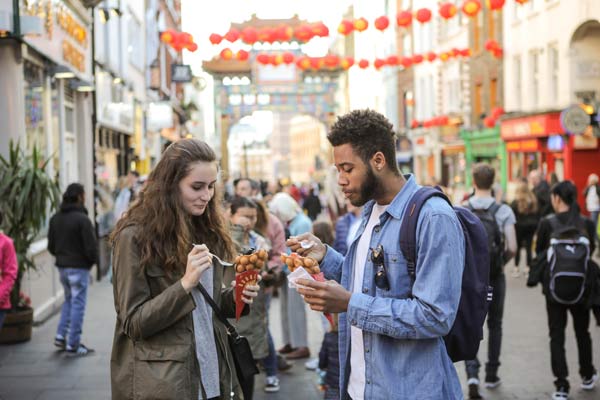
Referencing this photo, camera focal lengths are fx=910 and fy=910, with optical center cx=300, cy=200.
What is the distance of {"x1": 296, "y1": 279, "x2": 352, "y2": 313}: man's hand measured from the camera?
330 centimetres

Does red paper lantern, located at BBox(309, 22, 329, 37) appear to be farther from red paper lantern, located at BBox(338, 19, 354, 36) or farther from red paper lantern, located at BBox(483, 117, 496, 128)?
red paper lantern, located at BBox(483, 117, 496, 128)

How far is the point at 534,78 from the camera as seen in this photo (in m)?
30.3

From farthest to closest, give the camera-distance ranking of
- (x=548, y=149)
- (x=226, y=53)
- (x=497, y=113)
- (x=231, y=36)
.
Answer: (x=497, y=113) → (x=548, y=149) → (x=226, y=53) → (x=231, y=36)

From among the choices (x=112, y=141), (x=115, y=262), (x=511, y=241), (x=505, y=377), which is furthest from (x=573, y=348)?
(x=112, y=141)

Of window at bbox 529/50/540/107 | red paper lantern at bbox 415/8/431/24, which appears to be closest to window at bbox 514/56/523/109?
window at bbox 529/50/540/107

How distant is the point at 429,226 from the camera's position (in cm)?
335

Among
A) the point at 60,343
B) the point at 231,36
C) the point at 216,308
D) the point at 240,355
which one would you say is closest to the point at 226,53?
the point at 231,36

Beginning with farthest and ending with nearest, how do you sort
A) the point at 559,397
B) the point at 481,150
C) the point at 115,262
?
the point at 481,150, the point at 559,397, the point at 115,262

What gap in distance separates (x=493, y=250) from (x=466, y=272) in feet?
15.0

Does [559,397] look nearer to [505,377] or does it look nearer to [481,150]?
[505,377]

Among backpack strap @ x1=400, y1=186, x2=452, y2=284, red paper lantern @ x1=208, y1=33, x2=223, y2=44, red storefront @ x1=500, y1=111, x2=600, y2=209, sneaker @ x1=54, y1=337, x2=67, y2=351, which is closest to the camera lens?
backpack strap @ x1=400, y1=186, x2=452, y2=284

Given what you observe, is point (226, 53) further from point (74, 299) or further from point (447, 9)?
point (74, 299)

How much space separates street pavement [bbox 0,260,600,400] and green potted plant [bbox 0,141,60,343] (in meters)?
0.25

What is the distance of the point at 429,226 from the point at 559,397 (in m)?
4.88
